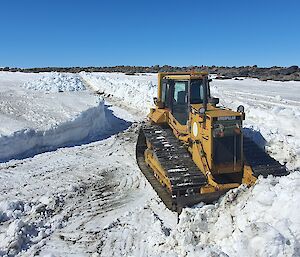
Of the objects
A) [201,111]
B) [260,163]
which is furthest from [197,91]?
[260,163]

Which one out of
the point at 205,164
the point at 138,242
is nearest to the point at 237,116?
the point at 205,164

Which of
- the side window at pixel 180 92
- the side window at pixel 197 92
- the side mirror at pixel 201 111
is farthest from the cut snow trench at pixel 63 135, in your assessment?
the side mirror at pixel 201 111

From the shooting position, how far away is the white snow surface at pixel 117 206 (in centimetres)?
451

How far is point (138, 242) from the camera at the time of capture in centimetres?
584

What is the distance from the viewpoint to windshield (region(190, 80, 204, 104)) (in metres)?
8.27

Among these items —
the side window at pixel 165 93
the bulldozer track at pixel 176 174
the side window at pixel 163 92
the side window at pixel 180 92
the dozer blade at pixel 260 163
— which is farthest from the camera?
the side window at pixel 163 92

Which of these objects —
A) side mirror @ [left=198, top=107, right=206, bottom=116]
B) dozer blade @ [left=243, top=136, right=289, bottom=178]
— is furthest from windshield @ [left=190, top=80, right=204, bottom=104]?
side mirror @ [left=198, top=107, right=206, bottom=116]

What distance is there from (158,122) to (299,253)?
541 cm

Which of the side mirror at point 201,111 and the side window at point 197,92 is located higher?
the side window at point 197,92

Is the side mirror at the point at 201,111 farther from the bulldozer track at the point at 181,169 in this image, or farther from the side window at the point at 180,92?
the side window at the point at 180,92

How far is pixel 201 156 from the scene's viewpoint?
6984 millimetres

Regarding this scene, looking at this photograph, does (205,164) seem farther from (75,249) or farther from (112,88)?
(112,88)

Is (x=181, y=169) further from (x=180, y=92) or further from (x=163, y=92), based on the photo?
(x=163, y=92)

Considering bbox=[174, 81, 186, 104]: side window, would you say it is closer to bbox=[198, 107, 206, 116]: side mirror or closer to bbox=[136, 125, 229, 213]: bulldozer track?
bbox=[136, 125, 229, 213]: bulldozer track
